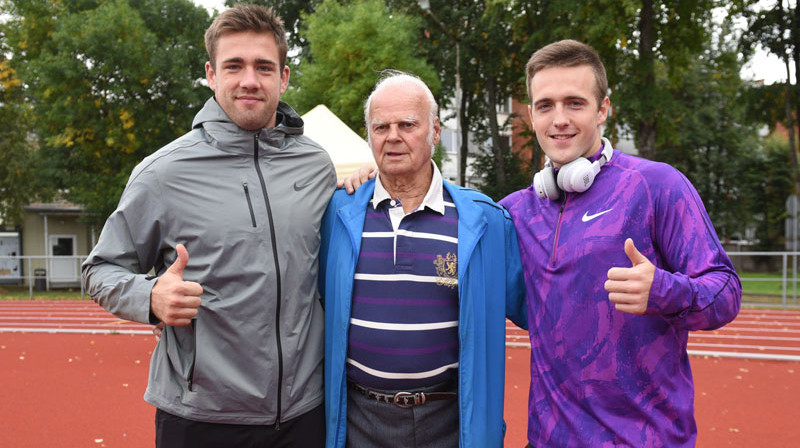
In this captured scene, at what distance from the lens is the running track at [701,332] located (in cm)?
1012

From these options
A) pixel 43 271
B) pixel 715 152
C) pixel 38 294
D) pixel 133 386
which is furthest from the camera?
pixel 715 152

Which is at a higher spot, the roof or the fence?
the roof

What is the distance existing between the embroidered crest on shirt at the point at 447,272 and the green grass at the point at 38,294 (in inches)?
705

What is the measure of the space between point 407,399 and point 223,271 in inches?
37.7

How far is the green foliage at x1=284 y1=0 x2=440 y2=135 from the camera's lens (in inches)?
580

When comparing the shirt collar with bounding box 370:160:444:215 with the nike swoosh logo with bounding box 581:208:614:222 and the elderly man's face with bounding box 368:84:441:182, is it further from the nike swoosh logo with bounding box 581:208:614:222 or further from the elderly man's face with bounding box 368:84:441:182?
the nike swoosh logo with bounding box 581:208:614:222

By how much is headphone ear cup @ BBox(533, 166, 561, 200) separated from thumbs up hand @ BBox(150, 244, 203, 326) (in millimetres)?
1418

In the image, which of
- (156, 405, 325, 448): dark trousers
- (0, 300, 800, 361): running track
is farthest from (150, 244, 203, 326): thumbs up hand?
(0, 300, 800, 361): running track

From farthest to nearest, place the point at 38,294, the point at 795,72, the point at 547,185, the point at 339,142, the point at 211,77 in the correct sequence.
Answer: the point at 795,72 < the point at 38,294 < the point at 339,142 < the point at 211,77 < the point at 547,185

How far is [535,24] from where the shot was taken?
1839 centimetres

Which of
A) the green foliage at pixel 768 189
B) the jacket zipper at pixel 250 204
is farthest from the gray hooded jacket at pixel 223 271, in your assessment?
the green foliage at pixel 768 189

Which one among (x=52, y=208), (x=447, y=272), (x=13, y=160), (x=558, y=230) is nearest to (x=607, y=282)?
(x=558, y=230)

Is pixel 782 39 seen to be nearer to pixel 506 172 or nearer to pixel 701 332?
pixel 506 172

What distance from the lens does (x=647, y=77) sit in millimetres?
16188
